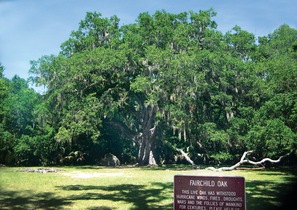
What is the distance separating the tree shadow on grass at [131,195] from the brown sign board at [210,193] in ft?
11.9

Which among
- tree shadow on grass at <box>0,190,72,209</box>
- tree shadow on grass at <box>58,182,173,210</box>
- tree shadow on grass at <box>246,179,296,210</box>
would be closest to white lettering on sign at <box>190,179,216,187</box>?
tree shadow on grass at <box>58,182,173,210</box>

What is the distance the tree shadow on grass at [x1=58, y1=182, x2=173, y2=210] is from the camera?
907 centimetres

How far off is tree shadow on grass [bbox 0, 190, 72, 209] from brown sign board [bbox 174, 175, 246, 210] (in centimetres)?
462

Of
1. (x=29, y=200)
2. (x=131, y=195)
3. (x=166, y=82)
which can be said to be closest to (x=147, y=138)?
(x=166, y=82)

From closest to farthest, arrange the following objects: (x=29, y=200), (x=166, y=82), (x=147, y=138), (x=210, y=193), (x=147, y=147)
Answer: (x=210, y=193) < (x=29, y=200) < (x=166, y=82) < (x=147, y=138) < (x=147, y=147)

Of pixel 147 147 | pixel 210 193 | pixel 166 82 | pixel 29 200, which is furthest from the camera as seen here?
pixel 147 147

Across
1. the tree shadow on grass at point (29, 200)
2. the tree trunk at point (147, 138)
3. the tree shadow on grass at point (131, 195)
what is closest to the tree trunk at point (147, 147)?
the tree trunk at point (147, 138)

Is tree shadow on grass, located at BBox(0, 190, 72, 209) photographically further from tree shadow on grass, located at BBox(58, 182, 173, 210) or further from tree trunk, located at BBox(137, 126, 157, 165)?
tree trunk, located at BBox(137, 126, 157, 165)

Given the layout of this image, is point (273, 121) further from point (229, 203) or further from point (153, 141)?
point (229, 203)

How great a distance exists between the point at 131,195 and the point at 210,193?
6081 mm

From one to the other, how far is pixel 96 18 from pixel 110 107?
8585mm

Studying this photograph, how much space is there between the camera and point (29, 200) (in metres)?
9.36

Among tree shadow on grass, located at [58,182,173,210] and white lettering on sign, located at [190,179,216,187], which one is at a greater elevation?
white lettering on sign, located at [190,179,216,187]

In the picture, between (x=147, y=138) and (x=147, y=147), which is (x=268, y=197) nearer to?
(x=147, y=138)
